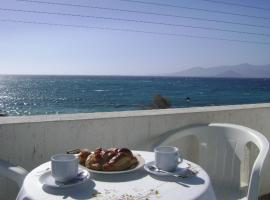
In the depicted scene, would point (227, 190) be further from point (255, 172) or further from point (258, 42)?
point (258, 42)

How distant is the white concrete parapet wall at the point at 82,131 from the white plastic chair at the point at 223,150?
126 mm

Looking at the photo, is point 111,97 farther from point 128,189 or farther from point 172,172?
point 128,189

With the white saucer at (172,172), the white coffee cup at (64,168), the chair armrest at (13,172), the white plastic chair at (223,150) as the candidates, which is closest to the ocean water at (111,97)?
the white plastic chair at (223,150)

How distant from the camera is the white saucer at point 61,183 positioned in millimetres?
1216

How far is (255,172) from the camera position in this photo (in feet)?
5.60

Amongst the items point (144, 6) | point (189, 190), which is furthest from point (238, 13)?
point (189, 190)

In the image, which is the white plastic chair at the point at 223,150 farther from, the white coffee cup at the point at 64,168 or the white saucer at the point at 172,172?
the white coffee cup at the point at 64,168

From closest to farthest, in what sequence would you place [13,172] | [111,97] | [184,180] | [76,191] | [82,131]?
1. [76,191]
2. [184,180]
3. [13,172]
4. [82,131]
5. [111,97]

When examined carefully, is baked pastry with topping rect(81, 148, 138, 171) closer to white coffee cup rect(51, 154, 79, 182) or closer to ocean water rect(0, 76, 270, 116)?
white coffee cup rect(51, 154, 79, 182)

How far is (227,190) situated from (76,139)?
0.94 metres

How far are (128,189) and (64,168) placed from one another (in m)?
0.22

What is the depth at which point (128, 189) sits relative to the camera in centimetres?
123

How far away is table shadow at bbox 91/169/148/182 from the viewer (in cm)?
132

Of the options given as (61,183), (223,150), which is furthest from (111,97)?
(61,183)
